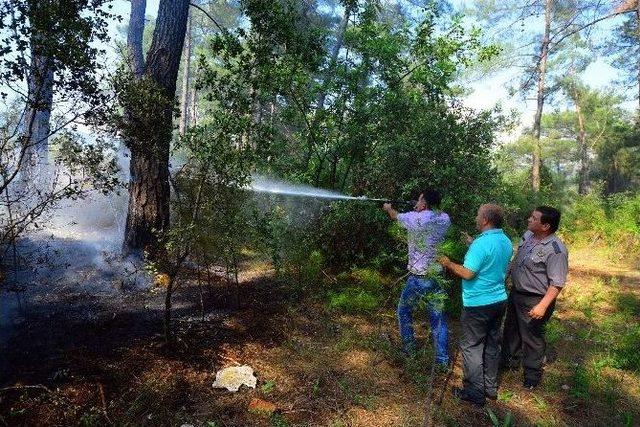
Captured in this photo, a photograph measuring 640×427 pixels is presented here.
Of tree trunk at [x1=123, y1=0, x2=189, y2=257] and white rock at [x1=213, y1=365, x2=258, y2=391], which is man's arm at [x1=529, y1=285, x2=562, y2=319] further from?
tree trunk at [x1=123, y1=0, x2=189, y2=257]

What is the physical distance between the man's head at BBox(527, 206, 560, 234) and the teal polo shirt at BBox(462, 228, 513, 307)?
2.22 ft

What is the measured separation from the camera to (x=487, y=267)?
171 inches

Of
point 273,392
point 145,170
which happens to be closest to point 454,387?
point 273,392

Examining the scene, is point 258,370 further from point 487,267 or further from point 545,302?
point 545,302

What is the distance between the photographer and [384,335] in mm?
5988

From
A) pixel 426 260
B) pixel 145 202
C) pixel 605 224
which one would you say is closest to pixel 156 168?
pixel 145 202

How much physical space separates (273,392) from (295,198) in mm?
5490

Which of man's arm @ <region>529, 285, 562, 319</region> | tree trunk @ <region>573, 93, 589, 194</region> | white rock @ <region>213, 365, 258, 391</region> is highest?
tree trunk @ <region>573, 93, 589, 194</region>

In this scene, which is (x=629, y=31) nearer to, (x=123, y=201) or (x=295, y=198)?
(x=295, y=198)

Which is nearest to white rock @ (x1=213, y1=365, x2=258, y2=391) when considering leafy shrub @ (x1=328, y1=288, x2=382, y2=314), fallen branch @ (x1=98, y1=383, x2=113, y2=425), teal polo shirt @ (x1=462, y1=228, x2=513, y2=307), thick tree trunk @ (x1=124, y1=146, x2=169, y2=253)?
fallen branch @ (x1=98, y1=383, x2=113, y2=425)

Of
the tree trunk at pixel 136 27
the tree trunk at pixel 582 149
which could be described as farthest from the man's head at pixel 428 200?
the tree trunk at pixel 582 149

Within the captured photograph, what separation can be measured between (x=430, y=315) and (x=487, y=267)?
103 cm

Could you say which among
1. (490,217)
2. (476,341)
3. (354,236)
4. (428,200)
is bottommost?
(476,341)

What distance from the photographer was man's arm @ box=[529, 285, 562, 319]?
14.8ft
